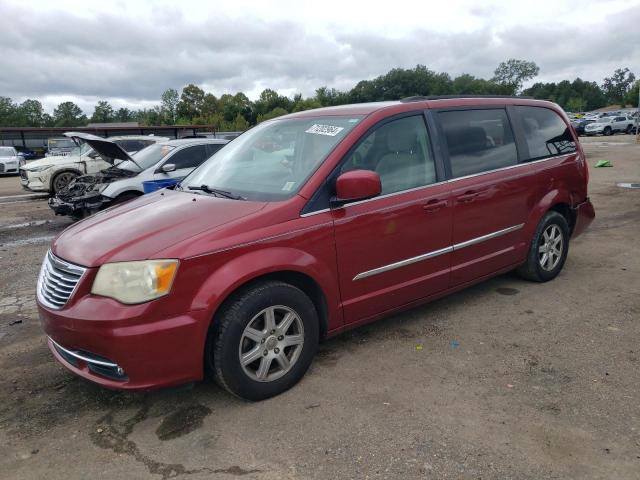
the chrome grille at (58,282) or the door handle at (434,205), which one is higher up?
the door handle at (434,205)

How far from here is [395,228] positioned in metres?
3.59

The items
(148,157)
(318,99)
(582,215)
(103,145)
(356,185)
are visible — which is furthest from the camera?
(318,99)

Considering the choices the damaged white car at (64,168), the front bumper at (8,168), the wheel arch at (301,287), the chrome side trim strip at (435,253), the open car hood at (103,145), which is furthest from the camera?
the front bumper at (8,168)

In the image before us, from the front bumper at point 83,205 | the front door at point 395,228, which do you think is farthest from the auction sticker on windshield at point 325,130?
the front bumper at point 83,205

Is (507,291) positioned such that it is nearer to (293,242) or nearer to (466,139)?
(466,139)

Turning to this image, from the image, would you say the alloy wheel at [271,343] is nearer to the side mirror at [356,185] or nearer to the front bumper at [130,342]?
the front bumper at [130,342]

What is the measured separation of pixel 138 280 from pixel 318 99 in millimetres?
107830

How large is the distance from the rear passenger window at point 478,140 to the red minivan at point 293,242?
1 cm

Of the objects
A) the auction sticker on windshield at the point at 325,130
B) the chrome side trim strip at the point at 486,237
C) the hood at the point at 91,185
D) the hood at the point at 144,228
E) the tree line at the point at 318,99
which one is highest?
the tree line at the point at 318,99

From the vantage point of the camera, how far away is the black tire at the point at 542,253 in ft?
15.8

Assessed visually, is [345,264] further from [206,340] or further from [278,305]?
[206,340]

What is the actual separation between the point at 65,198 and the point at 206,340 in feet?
23.7

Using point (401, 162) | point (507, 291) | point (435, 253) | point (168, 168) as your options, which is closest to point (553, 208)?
point (507, 291)

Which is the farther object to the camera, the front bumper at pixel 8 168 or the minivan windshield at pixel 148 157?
the front bumper at pixel 8 168
